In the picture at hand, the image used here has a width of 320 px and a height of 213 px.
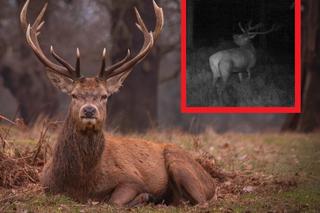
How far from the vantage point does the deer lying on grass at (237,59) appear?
37.6 ft

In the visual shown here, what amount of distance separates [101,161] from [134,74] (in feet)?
42.8

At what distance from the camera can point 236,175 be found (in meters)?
10.6

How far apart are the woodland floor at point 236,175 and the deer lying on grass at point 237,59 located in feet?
3.64

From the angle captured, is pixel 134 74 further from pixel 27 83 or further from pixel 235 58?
pixel 235 58

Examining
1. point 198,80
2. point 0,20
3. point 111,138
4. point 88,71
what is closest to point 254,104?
point 198,80

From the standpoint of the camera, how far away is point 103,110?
27.7ft

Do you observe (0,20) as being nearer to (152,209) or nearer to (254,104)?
(254,104)

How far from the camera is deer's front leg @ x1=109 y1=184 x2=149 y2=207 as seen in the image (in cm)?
848

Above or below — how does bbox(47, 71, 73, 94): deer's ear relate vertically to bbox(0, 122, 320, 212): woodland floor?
above

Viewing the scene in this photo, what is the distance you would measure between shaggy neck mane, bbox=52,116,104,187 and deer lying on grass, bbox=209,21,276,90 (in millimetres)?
3348

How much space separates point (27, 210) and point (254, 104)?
495cm

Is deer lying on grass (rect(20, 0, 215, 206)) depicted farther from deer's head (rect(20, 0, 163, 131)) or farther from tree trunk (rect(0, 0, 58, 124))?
tree trunk (rect(0, 0, 58, 124))

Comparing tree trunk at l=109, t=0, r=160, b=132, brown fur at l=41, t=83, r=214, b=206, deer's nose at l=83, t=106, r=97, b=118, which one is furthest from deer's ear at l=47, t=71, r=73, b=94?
tree trunk at l=109, t=0, r=160, b=132

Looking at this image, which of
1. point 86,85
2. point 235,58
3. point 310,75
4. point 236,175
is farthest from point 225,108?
point 310,75
